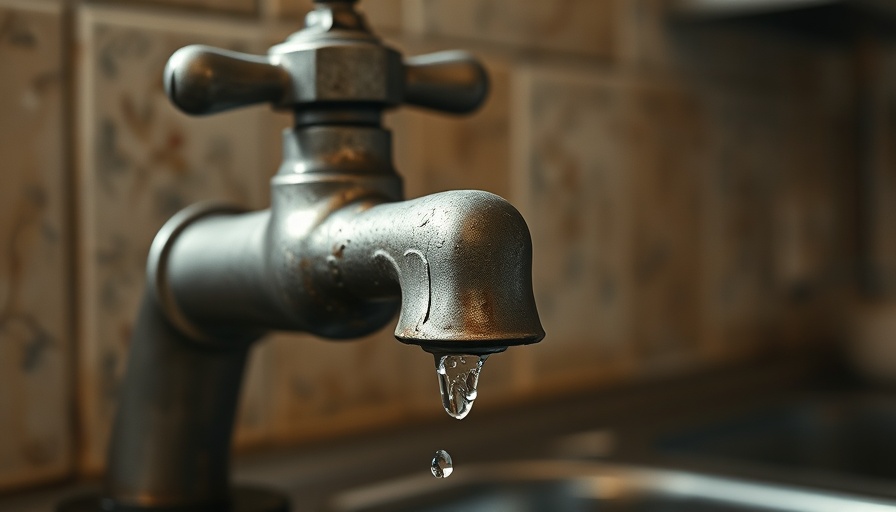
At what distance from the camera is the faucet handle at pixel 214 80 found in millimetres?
383

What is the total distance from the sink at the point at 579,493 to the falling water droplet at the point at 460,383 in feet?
0.74

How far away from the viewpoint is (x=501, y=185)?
79cm

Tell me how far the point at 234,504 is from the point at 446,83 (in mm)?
215

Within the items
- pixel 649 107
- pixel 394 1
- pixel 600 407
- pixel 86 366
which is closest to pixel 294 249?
pixel 86 366

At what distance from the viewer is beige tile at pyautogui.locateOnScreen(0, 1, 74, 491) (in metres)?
0.53

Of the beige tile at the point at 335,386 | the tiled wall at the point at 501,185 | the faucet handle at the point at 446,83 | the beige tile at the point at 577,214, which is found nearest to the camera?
the faucet handle at the point at 446,83

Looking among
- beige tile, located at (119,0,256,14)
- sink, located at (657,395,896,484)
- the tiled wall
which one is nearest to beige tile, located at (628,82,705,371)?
the tiled wall

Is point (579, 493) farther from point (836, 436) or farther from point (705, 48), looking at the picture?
point (705, 48)

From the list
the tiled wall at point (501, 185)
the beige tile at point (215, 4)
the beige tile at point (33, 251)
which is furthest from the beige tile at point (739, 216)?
the beige tile at point (33, 251)

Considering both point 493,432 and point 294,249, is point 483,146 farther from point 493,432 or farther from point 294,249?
point 294,249

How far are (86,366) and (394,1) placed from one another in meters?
0.31

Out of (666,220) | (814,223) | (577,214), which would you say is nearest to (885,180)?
(814,223)

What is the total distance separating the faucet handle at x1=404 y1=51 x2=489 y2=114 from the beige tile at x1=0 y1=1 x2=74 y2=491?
209mm

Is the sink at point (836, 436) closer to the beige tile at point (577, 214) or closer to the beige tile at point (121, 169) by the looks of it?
the beige tile at point (577, 214)
